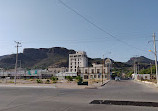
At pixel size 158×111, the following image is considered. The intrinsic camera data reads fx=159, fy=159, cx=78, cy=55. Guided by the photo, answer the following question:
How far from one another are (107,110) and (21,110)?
518 centimetres

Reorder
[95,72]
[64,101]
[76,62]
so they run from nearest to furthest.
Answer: [64,101] < [95,72] < [76,62]

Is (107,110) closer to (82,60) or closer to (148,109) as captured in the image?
(148,109)

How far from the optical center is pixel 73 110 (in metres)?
9.51

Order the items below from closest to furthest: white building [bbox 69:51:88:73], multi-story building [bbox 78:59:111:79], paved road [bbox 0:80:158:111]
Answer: paved road [bbox 0:80:158:111], multi-story building [bbox 78:59:111:79], white building [bbox 69:51:88:73]

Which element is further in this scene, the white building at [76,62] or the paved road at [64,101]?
the white building at [76,62]

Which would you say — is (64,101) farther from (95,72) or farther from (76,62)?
(76,62)

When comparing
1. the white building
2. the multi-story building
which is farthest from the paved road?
the white building

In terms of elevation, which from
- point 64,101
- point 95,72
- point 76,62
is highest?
point 76,62

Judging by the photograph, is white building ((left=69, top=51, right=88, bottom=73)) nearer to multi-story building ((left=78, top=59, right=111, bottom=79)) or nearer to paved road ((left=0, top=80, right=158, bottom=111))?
multi-story building ((left=78, top=59, right=111, bottom=79))

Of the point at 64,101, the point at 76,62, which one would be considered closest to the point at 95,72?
the point at 76,62

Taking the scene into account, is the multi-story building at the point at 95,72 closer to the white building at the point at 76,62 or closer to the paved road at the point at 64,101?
the white building at the point at 76,62

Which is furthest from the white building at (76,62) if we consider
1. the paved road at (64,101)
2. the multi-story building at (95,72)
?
the paved road at (64,101)

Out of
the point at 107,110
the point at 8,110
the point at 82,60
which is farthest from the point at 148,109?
the point at 82,60

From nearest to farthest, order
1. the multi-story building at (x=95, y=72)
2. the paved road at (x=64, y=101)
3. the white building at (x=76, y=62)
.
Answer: the paved road at (x=64, y=101), the multi-story building at (x=95, y=72), the white building at (x=76, y=62)
